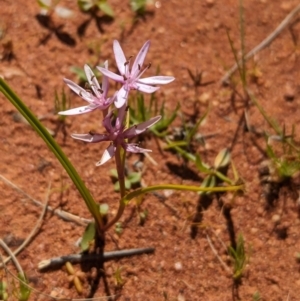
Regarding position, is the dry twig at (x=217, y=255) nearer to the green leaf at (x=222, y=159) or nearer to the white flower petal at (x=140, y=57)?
the green leaf at (x=222, y=159)

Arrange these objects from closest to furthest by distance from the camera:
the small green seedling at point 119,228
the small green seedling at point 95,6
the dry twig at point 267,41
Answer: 1. the small green seedling at point 119,228
2. the dry twig at point 267,41
3. the small green seedling at point 95,6

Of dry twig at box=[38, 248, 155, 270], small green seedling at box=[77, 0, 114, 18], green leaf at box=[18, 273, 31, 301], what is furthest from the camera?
small green seedling at box=[77, 0, 114, 18]

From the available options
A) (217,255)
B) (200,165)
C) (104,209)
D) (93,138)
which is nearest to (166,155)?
(200,165)

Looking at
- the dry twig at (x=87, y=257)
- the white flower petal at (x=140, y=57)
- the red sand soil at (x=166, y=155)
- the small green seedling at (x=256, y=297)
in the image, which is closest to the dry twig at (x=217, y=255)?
the red sand soil at (x=166, y=155)

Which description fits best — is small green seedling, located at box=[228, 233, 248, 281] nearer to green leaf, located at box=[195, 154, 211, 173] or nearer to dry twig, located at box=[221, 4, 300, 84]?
green leaf, located at box=[195, 154, 211, 173]

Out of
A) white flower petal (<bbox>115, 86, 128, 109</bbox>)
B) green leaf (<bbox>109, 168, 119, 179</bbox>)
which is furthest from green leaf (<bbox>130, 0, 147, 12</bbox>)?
white flower petal (<bbox>115, 86, 128, 109</bbox>)

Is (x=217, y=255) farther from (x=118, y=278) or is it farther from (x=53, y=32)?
(x=53, y=32)

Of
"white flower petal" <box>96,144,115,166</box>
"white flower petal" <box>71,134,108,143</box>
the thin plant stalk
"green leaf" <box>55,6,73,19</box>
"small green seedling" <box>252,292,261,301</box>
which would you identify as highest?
"green leaf" <box>55,6,73,19</box>
